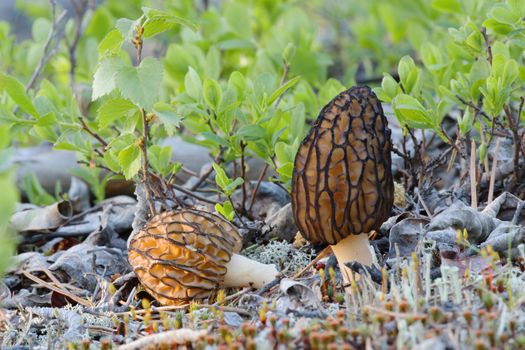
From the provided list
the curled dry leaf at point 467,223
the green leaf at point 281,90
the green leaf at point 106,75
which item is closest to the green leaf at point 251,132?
the green leaf at point 281,90

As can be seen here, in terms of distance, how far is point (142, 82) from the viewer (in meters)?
2.45

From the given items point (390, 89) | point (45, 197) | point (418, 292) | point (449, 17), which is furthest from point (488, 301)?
point (449, 17)

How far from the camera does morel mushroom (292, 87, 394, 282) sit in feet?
7.88

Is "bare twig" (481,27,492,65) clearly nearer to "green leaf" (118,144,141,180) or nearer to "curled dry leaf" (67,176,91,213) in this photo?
"green leaf" (118,144,141,180)

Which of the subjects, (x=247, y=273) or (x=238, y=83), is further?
(x=238, y=83)

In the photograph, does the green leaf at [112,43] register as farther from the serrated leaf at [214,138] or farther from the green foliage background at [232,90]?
the serrated leaf at [214,138]

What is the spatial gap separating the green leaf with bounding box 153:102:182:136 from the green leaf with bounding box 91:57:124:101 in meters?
0.17

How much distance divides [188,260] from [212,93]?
27.7 inches

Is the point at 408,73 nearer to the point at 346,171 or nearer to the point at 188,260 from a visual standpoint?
the point at 346,171

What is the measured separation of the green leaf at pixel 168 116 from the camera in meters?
2.49

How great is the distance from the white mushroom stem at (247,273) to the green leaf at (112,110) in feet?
1.94

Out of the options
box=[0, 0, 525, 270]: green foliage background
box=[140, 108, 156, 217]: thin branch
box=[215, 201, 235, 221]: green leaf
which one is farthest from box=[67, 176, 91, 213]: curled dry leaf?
box=[215, 201, 235, 221]: green leaf

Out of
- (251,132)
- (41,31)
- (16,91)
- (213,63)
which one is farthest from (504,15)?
(41,31)

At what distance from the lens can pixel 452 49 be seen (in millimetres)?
3439
